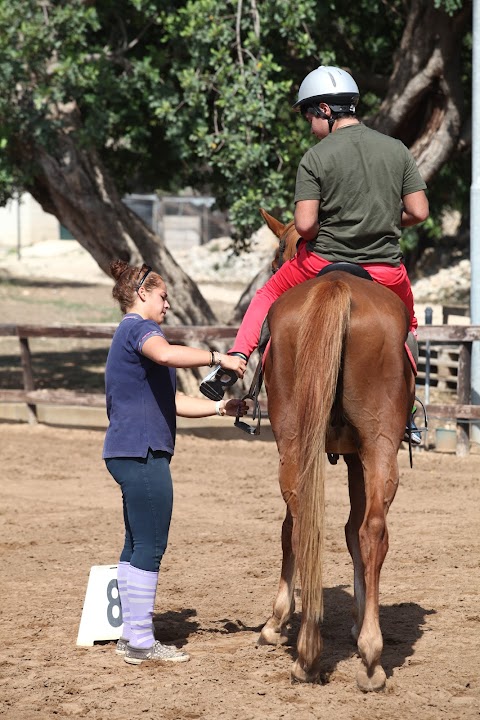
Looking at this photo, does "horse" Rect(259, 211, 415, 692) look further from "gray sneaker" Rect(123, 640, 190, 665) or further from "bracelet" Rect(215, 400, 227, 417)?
"gray sneaker" Rect(123, 640, 190, 665)

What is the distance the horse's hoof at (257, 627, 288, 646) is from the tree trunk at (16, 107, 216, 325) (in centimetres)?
943

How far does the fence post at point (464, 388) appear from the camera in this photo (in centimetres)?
1079

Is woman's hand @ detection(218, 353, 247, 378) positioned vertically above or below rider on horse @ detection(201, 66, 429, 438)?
below

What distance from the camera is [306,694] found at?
4285 mm

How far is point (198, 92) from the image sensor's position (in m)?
12.2

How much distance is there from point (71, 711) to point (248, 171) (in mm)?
8878

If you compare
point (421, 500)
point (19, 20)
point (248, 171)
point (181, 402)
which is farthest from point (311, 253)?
point (19, 20)

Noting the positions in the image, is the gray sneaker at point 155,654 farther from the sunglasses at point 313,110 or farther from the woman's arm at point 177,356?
the sunglasses at point 313,110

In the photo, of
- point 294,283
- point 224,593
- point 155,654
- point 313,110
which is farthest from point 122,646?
point 313,110

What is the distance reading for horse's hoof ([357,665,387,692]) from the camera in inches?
168

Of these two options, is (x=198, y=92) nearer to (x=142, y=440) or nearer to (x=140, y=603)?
(x=142, y=440)

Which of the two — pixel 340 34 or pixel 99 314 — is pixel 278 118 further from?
pixel 99 314

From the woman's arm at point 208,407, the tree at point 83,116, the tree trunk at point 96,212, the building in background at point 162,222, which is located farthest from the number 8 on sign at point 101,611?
the building in background at point 162,222

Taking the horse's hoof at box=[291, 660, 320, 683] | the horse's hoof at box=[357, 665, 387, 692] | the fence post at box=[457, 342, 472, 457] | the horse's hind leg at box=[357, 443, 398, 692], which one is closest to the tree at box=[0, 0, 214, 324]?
the fence post at box=[457, 342, 472, 457]
